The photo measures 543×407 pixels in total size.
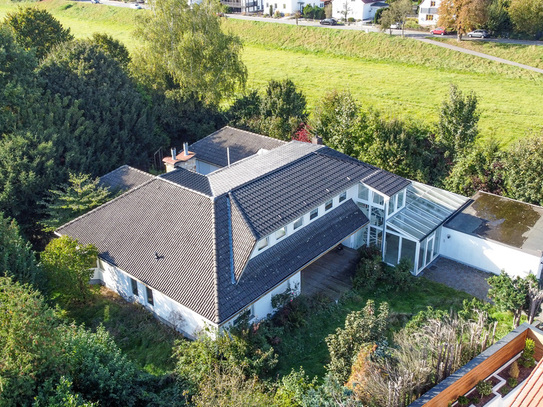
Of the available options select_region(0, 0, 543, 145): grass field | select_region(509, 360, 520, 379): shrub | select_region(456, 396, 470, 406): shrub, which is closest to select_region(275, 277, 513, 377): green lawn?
select_region(509, 360, 520, 379): shrub

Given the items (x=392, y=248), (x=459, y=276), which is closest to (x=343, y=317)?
(x=392, y=248)

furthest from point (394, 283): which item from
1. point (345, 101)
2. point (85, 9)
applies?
point (85, 9)

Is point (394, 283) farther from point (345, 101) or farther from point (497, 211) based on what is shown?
point (345, 101)

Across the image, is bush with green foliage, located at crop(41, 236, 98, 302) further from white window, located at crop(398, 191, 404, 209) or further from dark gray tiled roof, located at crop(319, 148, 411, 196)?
white window, located at crop(398, 191, 404, 209)

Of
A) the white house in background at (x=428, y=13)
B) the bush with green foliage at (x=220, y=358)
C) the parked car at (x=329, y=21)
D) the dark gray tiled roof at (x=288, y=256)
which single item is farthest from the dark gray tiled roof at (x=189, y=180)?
the white house in background at (x=428, y=13)

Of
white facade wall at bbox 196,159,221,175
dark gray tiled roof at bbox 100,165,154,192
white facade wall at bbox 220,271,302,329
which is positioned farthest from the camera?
white facade wall at bbox 196,159,221,175

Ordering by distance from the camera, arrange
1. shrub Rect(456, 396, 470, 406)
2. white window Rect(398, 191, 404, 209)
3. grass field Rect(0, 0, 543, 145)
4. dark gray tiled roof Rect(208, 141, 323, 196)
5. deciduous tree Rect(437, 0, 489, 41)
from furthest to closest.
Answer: deciduous tree Rect(437, 0, 489, 41) < grass field Rect(0, 0, 543, 145) < white window Rect(398, 191, 404, 209) < dark gray tiled roof Rect(208, 141, 323, 196) < shrub Rect(456, 396, 470, 406)
